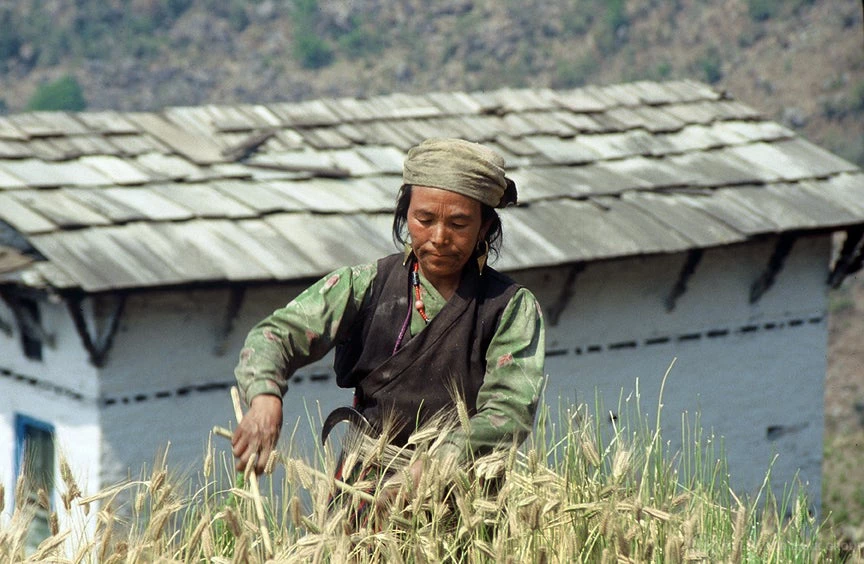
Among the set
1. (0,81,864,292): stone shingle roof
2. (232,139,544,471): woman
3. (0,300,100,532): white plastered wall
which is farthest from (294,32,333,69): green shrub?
(232,139,544,471): woman

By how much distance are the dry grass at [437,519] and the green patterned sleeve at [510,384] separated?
6cm

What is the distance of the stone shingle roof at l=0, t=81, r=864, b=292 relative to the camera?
8.03 meters

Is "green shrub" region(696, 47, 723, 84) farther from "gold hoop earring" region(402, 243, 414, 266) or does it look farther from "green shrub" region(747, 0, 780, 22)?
"gold hoop earring" region(402, 243, 414, 266)

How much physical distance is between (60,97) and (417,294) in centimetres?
3665

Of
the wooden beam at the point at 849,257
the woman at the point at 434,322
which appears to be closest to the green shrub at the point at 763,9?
the wooden beam at the point at 849,257

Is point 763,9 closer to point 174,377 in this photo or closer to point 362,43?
point 362,43

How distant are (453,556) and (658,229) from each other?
692 cm

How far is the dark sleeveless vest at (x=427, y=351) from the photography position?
356 cm

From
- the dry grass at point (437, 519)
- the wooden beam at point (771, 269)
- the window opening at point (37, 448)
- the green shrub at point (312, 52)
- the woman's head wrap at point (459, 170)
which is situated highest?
the woman's head wrap at point (459, 170)

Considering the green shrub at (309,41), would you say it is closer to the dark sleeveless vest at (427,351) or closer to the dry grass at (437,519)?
the dark sleeveless vest at (427,351)

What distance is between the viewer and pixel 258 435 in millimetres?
3051

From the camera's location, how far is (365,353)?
3639 mm

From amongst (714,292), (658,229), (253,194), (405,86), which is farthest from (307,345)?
(405,86)

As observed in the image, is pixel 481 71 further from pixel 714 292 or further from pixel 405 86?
pixel 714 292
